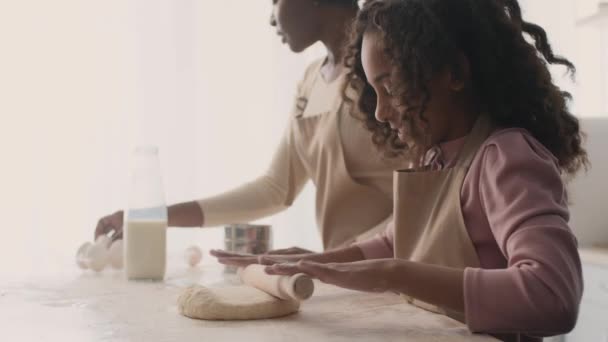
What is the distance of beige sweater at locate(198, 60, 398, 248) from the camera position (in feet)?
5.24

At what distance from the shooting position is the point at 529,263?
2.50ft

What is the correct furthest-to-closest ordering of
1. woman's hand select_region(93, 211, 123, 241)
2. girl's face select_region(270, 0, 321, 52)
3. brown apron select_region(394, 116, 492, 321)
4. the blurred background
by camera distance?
the blurred background → girl's face select_region(270, 0, 321, 52) → woman's hand select_region(93, 211, 123, 241) → brown apron select_region(394, 116, 492, 321)

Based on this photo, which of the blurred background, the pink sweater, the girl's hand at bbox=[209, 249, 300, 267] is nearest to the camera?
the pink sweater

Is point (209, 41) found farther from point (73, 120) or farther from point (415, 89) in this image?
point (415, 89)

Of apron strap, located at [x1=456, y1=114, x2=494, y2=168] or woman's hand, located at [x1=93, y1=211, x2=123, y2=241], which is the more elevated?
apron strap, located at [x1=456, y1=114, x2=494, y2=168]

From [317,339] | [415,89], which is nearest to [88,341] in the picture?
[317,339]

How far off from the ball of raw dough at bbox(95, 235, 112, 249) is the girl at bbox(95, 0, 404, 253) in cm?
8

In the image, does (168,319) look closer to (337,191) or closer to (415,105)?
(415,105)

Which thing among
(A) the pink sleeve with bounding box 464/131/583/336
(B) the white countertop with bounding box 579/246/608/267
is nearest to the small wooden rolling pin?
(A) the pink sleeve with bounding box 464/131/583/336

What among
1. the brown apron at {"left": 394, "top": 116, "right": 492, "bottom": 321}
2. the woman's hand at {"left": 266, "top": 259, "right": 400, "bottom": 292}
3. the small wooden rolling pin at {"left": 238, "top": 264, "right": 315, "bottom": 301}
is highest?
the brown apron at {"left": 394, "top": 116, "right": 492, "bottom": 321}

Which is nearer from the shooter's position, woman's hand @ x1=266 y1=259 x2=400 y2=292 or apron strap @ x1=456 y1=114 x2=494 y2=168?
woman's hand @ x1=266 y1=259 x2=400 y2=292

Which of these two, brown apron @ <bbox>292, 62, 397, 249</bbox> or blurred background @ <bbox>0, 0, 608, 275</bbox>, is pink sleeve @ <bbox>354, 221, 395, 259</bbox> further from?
blurred background @ <bbox>0, 0, 608, 275</bbox>

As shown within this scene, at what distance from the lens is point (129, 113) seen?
254cm

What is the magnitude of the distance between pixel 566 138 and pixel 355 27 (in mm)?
349
